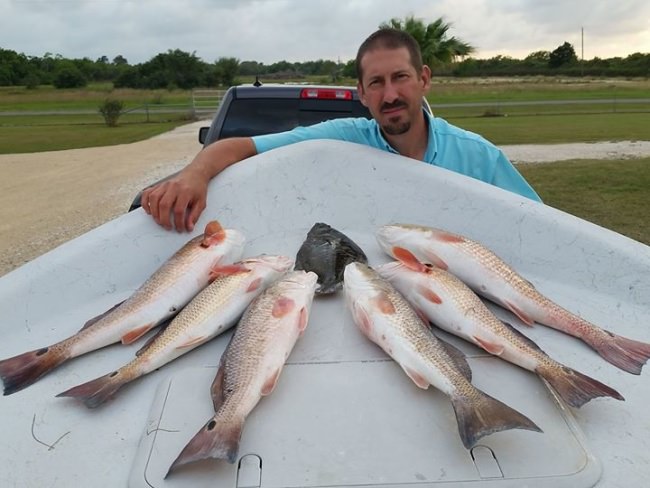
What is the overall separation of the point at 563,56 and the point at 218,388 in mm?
100174

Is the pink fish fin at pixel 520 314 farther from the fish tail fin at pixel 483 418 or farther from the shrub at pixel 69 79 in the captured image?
the shrub at pixel 69 79

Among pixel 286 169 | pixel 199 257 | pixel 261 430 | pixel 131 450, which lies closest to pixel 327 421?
pixel 261 430

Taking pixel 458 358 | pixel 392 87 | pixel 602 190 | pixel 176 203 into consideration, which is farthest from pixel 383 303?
pixel 602 190

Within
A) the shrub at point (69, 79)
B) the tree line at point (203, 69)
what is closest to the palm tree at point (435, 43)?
the tree line at point (203, 69)

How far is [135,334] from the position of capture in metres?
2.43

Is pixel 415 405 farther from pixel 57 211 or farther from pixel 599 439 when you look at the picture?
pixel 57 211

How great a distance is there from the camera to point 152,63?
7581cm

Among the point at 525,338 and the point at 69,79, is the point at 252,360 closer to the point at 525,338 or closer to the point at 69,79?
the point at 525,338

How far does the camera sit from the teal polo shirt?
401cm

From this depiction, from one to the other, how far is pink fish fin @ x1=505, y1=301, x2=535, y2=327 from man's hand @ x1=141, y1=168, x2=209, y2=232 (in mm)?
1524

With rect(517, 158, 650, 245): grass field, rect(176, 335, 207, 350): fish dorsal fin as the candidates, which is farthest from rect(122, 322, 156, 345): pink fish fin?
rect(517, 158, 650, 245): grass field

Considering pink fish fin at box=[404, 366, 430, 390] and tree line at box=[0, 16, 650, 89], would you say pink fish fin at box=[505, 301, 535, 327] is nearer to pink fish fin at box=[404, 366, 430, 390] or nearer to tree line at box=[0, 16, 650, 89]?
pink fish fin at box=[404, 366, 430, 390]

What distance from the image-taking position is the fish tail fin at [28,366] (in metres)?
2.20

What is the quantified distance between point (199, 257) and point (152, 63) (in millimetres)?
78758
